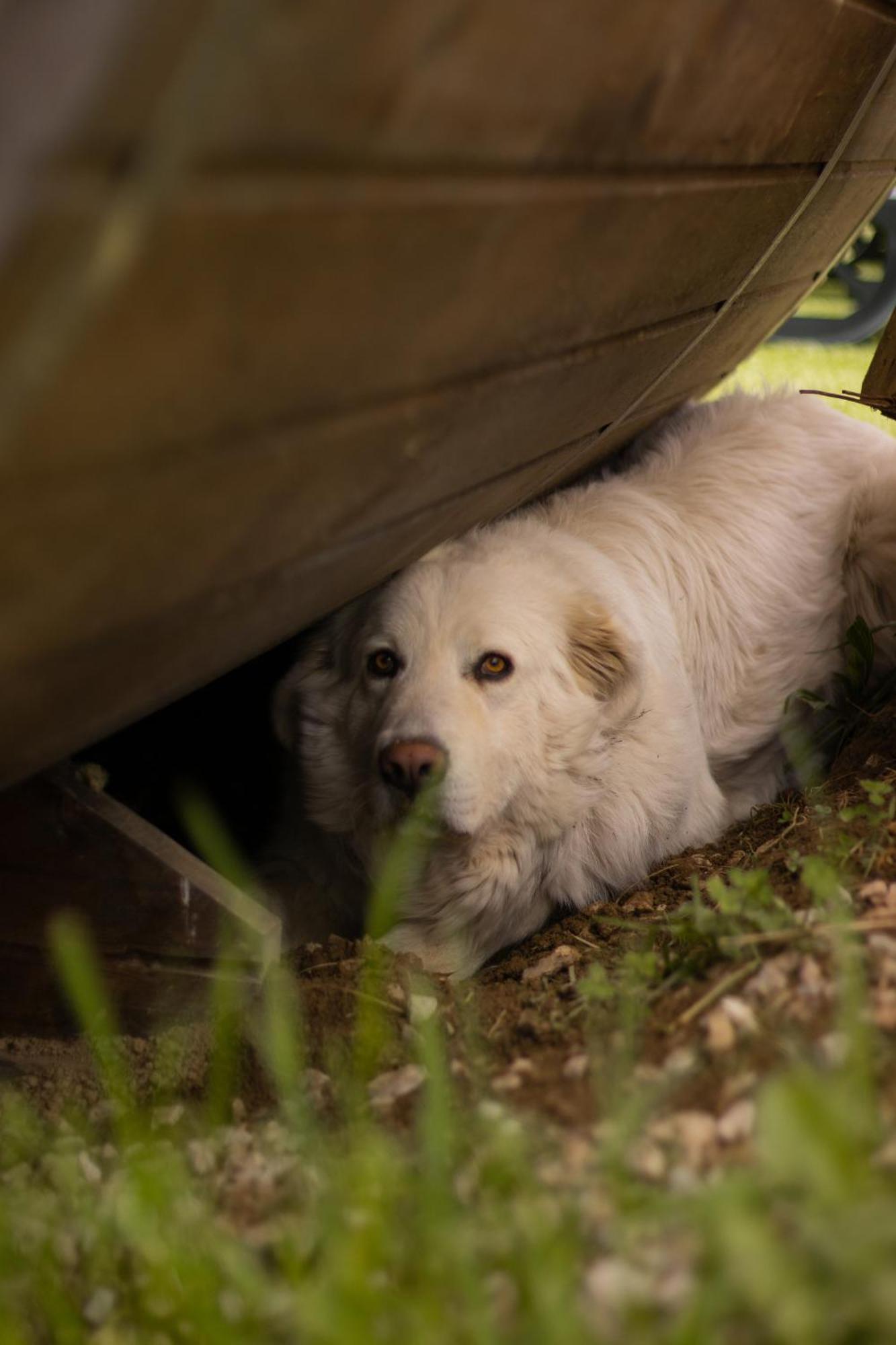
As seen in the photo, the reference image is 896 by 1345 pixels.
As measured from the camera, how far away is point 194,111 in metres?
0.94

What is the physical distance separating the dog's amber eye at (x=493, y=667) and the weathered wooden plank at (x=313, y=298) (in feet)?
3.83

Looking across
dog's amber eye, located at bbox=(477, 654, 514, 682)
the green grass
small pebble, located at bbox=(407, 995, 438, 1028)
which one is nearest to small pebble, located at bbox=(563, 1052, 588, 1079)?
small pebble, located at bbox=(407, 995, 438, 1028)

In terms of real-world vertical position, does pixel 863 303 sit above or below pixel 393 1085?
above

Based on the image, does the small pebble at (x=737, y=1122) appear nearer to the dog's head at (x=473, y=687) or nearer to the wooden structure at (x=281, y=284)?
the wooden structure at (x=281, y=284)

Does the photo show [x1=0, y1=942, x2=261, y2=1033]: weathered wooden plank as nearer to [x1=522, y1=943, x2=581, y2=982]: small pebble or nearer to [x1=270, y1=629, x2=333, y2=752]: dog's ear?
[x1=522, y1=943, x2=581, y2=982]: small pebble

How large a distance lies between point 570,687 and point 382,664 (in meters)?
0.48

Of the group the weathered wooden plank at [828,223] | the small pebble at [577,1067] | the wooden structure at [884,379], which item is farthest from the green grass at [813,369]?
the small pebble at [577,1067]

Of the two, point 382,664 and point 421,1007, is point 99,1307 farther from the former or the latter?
point 382,664

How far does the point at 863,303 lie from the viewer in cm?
1073

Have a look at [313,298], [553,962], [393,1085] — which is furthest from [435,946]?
[313,298]

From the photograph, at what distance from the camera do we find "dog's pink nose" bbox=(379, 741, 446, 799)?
9.05 feet

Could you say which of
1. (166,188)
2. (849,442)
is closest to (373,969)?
(166,188)

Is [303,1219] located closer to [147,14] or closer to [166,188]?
[166,188]

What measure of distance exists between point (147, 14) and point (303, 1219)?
4.59ft
